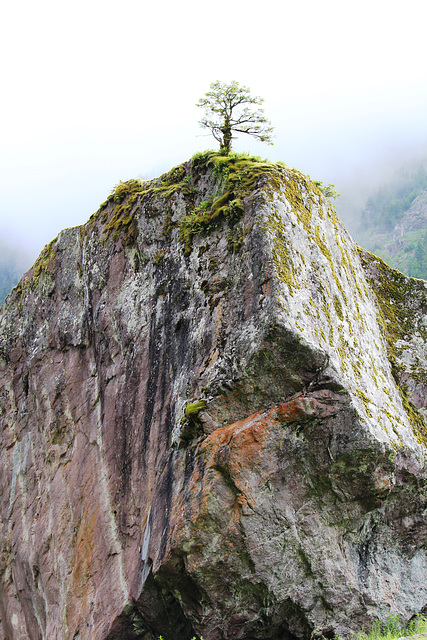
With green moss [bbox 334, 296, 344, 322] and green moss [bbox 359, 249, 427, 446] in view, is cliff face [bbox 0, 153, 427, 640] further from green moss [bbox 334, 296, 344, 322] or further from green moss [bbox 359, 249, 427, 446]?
green moss [bbox 334, 296, 344, 322]

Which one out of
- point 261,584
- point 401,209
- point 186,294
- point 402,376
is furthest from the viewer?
point 401,209

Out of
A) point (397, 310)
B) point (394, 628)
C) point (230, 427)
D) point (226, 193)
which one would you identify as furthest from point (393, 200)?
point (230, 427)

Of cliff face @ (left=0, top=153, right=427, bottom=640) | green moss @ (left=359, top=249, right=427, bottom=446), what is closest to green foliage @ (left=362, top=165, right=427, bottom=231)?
green moss @ (left=359, top=249, right=427, bottom=446)

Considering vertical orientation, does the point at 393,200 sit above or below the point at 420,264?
above

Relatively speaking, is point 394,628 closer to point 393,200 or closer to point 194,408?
point 194,408

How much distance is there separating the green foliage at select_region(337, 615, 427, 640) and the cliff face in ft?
0.63

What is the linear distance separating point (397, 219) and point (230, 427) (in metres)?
178

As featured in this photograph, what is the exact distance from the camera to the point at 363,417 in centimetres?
1027

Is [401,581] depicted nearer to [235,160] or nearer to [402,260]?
[235,160]

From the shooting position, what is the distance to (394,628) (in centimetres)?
1057

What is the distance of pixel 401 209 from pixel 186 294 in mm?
179359

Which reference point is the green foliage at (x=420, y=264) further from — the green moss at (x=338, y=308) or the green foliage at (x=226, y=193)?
the green moss at (x=338, y=308)

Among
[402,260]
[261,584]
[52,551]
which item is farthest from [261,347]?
[402,260]

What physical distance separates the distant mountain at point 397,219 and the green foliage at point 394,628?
128881 millimetres
